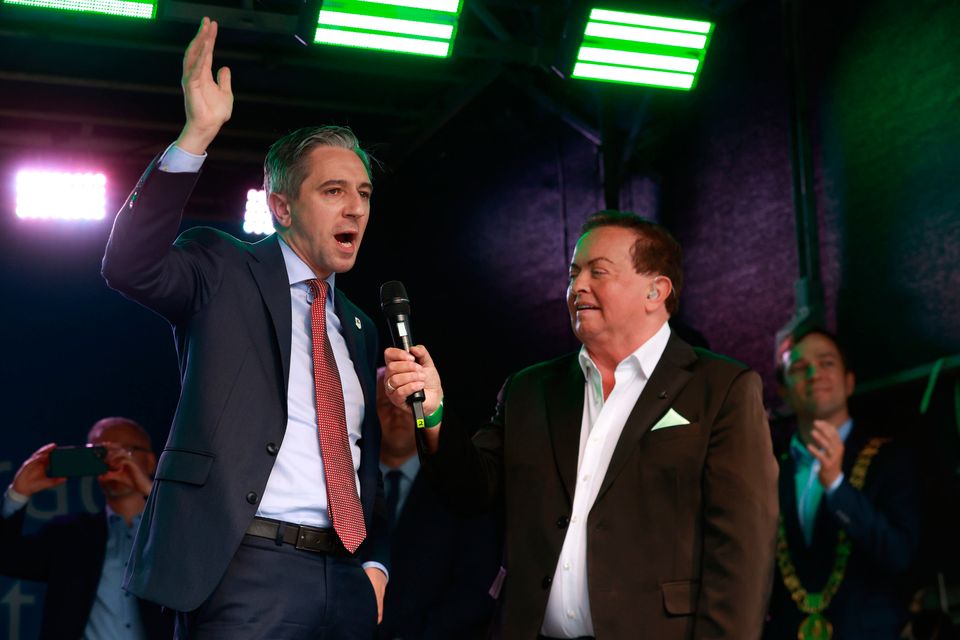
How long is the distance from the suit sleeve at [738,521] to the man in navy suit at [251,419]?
28.7 inches

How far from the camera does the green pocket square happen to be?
254 centimetres

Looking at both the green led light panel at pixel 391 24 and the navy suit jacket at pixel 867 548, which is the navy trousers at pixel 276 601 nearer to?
the navy suit jacket at pixel 867 548

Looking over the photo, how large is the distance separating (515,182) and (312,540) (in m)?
4.79

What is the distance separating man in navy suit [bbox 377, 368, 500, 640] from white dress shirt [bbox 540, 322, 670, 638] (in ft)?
4.49

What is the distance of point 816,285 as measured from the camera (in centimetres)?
462

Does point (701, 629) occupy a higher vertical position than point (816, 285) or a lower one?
Answer: lower

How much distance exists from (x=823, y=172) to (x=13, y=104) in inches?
186

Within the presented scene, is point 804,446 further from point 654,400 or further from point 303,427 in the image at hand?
point 303,427

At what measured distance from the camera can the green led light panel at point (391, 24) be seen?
434 cm

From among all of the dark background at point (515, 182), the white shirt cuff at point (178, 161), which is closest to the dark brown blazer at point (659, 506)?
the white shirt cuff at point (178, 161)

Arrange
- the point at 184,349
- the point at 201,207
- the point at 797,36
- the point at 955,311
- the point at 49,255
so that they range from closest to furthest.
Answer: the point at 184,349, the point at 955,311, the point at 797,36, the point at 49,255, the point at 201,207

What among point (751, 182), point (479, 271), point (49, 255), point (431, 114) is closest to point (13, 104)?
point (49, 255)

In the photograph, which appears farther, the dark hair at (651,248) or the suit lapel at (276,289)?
the dark hair at (651,248)

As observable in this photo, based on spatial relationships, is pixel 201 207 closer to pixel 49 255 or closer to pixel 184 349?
pixel 49 255
